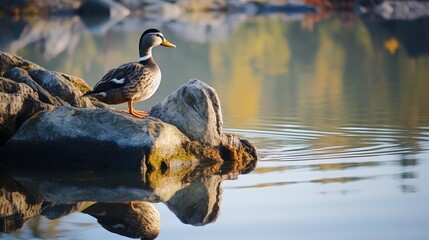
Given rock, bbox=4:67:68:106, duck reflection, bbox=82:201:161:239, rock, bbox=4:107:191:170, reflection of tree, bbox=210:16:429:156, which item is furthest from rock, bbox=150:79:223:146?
duck reflection, bbox=82:201:161:239

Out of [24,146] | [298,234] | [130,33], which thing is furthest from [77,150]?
[130,33]

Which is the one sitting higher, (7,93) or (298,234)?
(7,93)

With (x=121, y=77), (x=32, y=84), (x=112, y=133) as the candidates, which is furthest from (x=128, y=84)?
(x=32, y=84)

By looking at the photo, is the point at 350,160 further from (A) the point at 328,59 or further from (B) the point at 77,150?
(A) the point at 328,59

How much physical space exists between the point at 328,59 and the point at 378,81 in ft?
26.1

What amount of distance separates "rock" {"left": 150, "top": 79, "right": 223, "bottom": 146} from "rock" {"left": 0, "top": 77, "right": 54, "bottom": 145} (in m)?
1.27

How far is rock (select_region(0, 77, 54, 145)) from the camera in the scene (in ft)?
35.2

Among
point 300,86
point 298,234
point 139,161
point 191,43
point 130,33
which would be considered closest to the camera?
point 298,234

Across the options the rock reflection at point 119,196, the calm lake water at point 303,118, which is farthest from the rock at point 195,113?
the calm lake water at point 303,118

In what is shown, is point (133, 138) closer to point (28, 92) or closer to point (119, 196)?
point (119, 196)

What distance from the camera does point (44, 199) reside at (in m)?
8.86

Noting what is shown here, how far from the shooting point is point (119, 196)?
8.85 metres

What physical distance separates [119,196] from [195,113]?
6.46 feet

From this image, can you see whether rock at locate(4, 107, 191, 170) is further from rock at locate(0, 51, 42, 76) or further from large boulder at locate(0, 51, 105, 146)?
rock at locate(0, 51, 42, 76)
